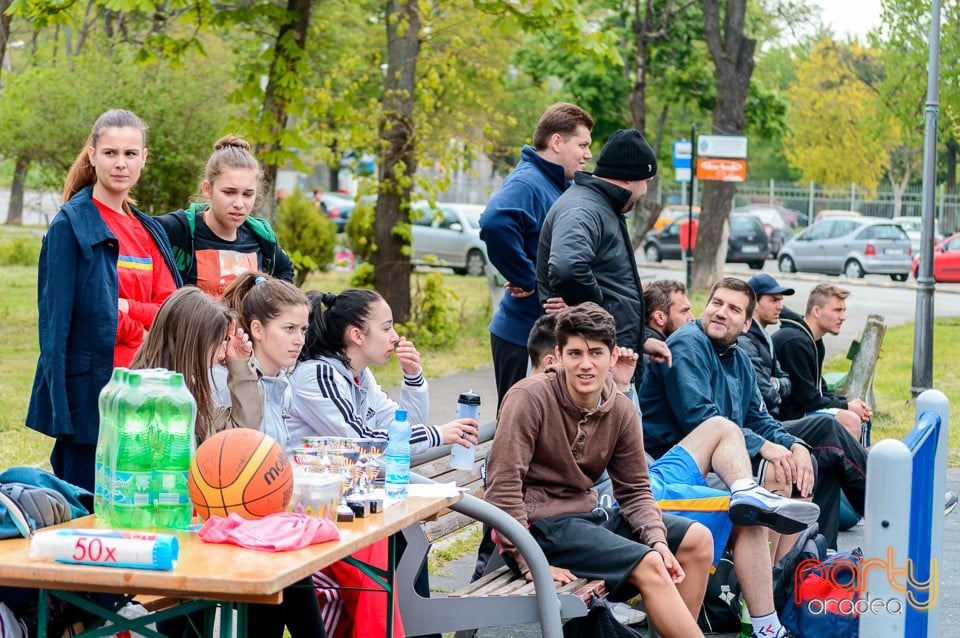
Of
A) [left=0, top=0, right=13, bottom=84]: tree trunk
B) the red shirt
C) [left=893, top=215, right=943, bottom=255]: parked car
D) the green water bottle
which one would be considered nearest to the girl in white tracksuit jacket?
the red shirt

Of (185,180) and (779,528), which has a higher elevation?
(185,180)

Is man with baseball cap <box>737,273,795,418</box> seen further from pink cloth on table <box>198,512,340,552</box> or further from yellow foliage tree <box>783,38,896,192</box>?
yellow foliage tree <box>783,38,896,192</box>

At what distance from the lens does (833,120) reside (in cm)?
6181

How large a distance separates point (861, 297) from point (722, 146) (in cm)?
692

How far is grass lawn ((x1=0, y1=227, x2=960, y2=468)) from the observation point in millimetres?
10201

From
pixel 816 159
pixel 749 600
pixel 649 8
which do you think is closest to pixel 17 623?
pixel 749 600

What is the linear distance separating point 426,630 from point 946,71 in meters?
19.7

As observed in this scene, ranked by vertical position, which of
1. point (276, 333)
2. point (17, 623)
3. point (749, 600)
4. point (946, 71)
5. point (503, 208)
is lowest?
point (749, 600)

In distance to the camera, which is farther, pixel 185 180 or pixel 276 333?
pixel 185 180

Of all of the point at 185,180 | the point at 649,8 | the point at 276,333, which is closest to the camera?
the point at 276,333

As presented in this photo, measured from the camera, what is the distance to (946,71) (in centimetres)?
2231

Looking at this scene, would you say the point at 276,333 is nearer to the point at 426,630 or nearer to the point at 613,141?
the point at 426,630

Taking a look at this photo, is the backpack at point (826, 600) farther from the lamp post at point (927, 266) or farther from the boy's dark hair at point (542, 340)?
the lamp post at point (927, 266)

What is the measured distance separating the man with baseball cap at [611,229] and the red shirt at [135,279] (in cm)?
177
